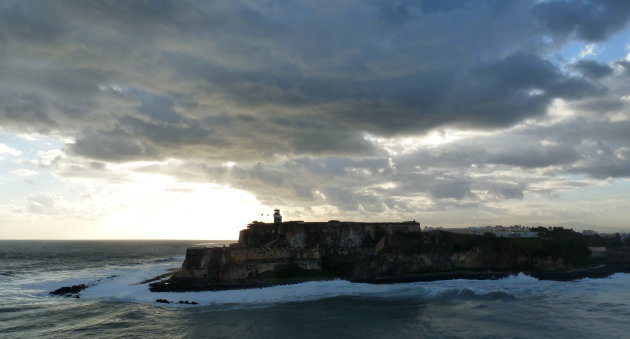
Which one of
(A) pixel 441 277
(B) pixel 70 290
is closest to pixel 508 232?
(A) pixel 441 277

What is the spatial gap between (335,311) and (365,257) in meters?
18.7

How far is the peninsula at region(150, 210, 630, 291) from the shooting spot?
5122 cm

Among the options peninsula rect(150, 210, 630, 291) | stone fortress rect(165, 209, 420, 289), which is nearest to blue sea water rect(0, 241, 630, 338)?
peninsula rect(150, 210, 630, 291)

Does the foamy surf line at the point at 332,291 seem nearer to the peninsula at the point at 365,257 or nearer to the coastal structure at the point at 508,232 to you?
the peninsula at the point at 365,257

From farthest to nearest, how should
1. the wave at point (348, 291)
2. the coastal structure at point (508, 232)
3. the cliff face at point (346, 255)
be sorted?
the coastal structure at point (508, 232) < the cliff face at point (346, 255) < the wave at point (348, 291)

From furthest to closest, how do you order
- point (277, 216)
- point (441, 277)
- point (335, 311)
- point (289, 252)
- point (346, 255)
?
1. point (277, 216)
2. point (346, 255)
3. point (441, 277)
4. point (289, 252)
5. point (335, 311)

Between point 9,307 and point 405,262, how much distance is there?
1807 inches

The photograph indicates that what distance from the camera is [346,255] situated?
192 ft

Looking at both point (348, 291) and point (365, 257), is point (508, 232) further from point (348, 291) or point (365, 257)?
point (348, 291)

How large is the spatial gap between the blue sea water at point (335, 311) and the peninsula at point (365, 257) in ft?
9.93

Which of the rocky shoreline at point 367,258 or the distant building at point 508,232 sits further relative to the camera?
the distant building at point 508,232

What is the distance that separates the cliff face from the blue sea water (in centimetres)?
351

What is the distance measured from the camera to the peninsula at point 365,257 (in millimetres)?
51219

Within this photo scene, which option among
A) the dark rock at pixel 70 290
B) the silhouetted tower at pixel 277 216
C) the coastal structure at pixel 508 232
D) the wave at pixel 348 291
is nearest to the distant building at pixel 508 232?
the coastal structure at pixel 508 232
